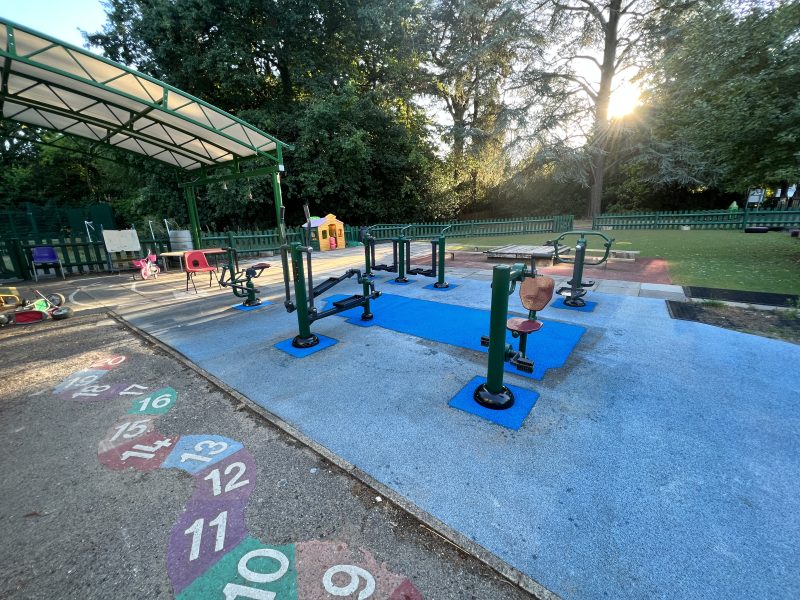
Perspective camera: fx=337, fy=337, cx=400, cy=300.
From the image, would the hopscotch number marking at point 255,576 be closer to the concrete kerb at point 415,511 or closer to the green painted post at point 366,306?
the concrete kerb at point 415,511

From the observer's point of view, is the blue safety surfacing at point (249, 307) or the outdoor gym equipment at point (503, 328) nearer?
the outdoor gym equipment at point (503, 328)

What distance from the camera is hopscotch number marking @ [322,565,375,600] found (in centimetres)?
164

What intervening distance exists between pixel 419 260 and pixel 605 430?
31.9 ft

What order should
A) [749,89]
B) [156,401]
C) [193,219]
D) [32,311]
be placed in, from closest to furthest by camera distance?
[156,401]
[32,311]
[749,89]
[193,219]

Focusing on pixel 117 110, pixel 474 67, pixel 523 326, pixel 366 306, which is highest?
pixel 474 67

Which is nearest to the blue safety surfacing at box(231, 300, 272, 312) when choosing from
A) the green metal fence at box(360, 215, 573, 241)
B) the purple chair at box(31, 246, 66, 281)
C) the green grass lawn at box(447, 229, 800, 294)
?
the purple chair at box(31, 246, 66, 281)

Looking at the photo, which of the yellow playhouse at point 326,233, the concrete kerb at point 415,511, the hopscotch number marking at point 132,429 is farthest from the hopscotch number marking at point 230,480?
the yellow playhouse at point 326,233

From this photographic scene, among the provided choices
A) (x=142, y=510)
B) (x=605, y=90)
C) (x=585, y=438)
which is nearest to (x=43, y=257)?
(x=142, y=510)

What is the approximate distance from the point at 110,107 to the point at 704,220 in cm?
2596

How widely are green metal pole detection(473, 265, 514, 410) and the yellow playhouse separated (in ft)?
46.3

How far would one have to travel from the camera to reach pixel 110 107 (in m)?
8.95

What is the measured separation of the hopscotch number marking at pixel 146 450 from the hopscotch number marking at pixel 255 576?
1.43m

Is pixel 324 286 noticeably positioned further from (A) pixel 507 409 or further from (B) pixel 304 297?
(A) pixel 507 409

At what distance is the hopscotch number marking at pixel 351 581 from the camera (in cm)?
164
